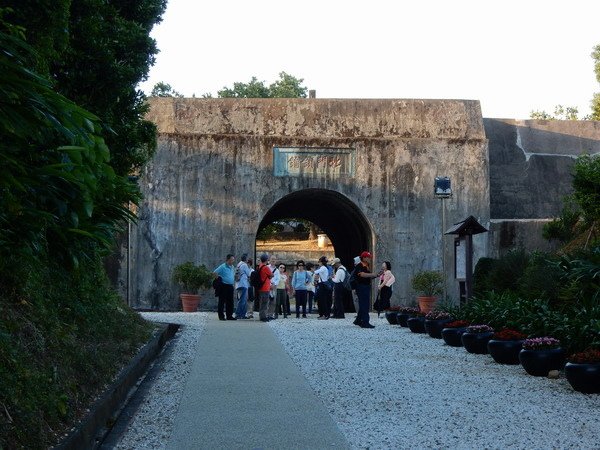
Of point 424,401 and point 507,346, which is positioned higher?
point 507,346

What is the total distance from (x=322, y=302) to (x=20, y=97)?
2001cm

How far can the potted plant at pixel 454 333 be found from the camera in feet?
46.9

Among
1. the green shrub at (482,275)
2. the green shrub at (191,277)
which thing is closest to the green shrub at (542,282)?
the green shrub at (482,275)

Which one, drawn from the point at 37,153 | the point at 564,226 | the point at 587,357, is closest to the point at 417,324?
the point at 564,226

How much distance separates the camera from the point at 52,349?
7.32 m

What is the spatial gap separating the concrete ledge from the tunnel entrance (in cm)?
1490

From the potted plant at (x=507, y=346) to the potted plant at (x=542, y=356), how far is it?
104cm

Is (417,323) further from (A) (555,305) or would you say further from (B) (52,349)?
(B) (52,349)

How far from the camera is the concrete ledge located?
595 centimetres

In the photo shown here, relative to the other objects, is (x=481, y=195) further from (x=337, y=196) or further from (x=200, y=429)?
(x=200, y=429)

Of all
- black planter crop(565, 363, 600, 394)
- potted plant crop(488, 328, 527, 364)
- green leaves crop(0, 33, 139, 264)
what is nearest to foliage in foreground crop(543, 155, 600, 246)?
potted plant crop(488, 328, 527, 364)

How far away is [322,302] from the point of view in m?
23.3

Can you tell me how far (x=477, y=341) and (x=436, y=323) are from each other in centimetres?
324

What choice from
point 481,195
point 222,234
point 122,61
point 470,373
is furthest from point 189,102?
point 470,373
